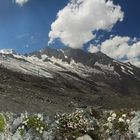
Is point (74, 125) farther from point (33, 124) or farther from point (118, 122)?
point (33, 124)

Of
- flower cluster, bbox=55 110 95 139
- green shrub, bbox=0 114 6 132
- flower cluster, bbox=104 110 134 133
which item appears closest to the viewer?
flower cluster, bbox=104 110 134 133

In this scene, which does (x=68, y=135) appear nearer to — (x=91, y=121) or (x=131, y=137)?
(x=91, y=121)

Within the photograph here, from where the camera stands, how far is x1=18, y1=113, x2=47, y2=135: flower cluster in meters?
15.6

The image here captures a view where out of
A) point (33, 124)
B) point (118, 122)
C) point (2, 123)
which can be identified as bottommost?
point (118, 122)

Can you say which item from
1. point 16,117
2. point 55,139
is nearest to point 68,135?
point 55,139

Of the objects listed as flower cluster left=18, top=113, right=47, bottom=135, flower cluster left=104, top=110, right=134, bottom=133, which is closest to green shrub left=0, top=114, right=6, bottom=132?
flower cluster left=18, top=113, right=47, bottom=135

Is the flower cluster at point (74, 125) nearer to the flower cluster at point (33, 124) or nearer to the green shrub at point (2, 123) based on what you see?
the flower cluster at point (33, 124)

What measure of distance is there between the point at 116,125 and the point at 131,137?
75 cm

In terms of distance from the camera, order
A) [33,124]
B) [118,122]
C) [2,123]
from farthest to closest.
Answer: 1. [2,123]
2. [33,124]
3. [118,122]

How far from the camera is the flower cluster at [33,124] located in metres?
15.6

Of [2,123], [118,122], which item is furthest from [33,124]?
[118,122]

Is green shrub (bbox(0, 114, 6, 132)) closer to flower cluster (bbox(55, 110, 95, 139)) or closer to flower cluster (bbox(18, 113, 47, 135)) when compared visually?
flower cluster (bbox(18, 113, 47, 135))

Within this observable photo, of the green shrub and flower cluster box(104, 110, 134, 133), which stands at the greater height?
the green shrub

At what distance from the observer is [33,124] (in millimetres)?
15875
